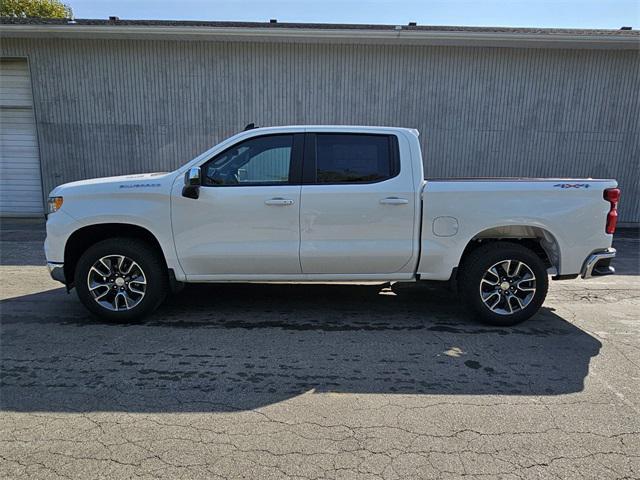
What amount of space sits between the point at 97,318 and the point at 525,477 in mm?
4311

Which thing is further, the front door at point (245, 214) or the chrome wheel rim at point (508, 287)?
the chrome wheel rim at point (508, 287)

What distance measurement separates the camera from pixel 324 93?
35.8 ft

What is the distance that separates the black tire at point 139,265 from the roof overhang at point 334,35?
296 inches

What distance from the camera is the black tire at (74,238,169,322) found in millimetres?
4449

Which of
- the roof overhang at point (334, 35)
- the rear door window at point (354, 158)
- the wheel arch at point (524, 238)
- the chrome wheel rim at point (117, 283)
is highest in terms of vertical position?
the roof overhang at point (334, 35)

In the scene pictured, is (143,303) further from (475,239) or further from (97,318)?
(475,239)

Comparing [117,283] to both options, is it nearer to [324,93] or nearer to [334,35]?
[324,93]

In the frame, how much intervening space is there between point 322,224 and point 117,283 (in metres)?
2.29

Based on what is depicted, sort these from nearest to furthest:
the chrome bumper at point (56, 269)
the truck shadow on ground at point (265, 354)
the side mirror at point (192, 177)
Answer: the truck shadow on ground at point (265, 354) → the side mirror at point (192, 177) → the chrome bumper at point (56, 269)

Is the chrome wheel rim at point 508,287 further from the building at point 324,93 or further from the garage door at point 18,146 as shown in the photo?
the garage door at point 18,146

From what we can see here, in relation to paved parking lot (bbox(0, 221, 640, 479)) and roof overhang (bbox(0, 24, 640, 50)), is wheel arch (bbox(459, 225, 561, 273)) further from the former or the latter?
roof overhang (bbox(0, 24, 640, 50))

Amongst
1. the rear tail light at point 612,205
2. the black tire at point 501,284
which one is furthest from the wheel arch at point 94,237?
the rear tail light at point 612,205

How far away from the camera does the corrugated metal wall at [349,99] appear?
10781 mm

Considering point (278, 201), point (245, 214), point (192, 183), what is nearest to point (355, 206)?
point (278, 201)
